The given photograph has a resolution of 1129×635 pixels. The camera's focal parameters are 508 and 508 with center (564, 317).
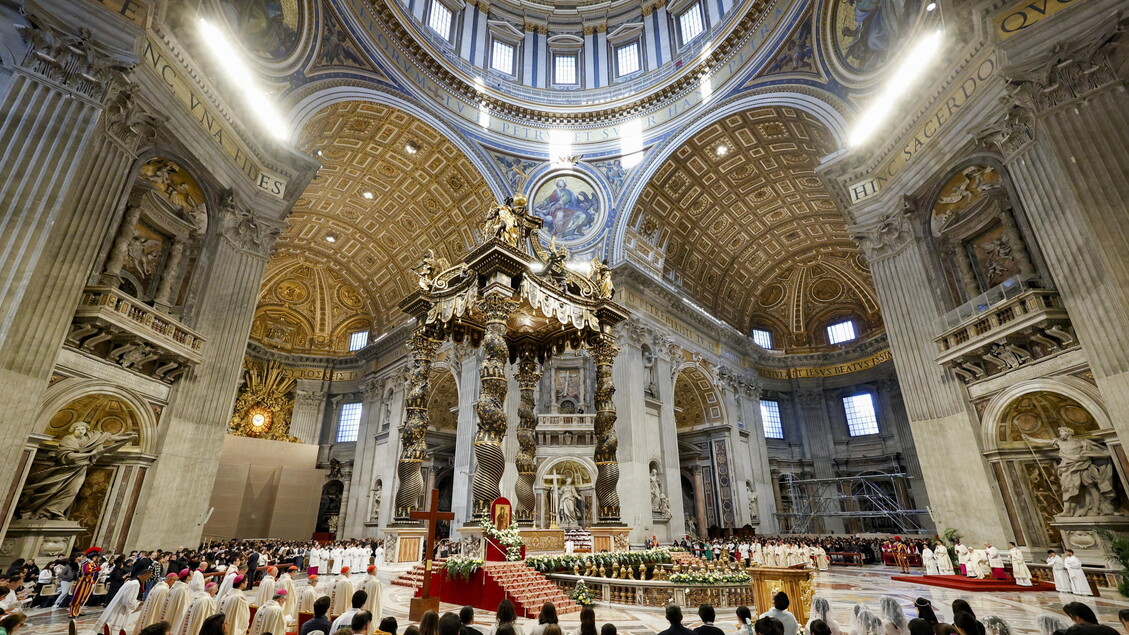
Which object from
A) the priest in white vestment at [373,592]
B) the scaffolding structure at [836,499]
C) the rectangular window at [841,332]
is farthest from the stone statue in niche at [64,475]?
the rectangular window at [841,332]

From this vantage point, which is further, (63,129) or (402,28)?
(402,28)

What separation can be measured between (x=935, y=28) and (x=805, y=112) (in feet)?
15.0

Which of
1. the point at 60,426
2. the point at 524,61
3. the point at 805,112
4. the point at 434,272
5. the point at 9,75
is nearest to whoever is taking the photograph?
the point at 9,75

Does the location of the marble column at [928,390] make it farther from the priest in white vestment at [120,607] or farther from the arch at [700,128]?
the priest in white vestment at [120,607]

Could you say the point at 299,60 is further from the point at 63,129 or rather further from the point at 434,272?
the point at 434,272

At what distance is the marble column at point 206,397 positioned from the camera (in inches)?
355

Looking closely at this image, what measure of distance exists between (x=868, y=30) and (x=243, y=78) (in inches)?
596

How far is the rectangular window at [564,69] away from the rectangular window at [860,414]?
19.3 m

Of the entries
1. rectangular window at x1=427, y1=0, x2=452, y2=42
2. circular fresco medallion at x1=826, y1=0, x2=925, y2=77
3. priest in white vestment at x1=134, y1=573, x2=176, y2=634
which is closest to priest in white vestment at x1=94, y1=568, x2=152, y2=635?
priest in white vestment at x1=134, y1=573, x2=176, y2=634

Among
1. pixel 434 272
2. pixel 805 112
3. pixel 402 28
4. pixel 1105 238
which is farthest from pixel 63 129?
pixel 805 112

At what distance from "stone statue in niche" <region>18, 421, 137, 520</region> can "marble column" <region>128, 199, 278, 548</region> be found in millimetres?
915

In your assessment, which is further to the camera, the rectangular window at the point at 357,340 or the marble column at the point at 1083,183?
the rectangular window at the point at 357,340

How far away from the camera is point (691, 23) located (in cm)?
1984

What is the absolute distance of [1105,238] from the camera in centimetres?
766
